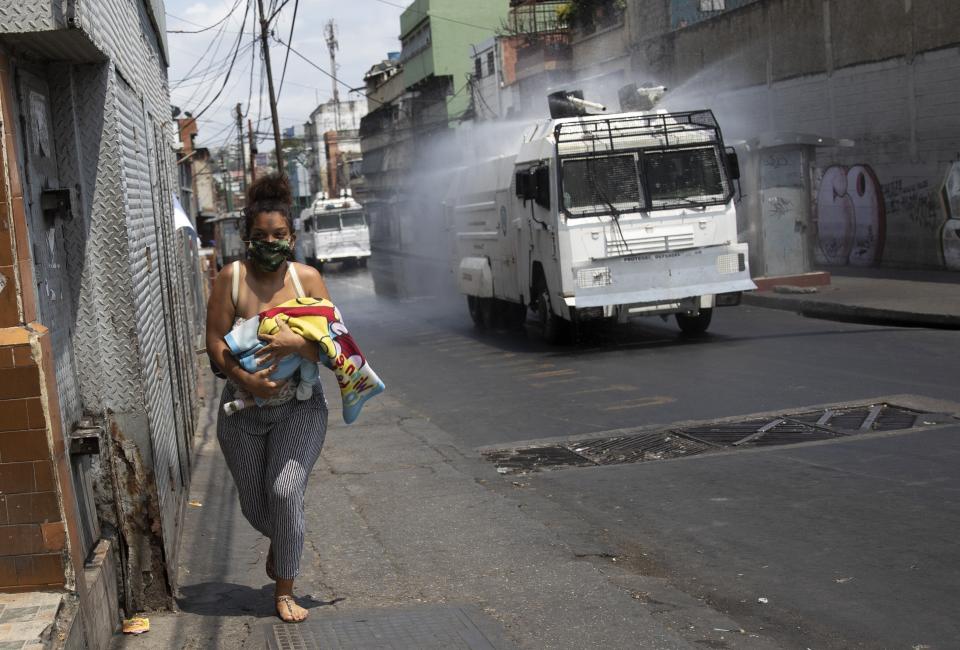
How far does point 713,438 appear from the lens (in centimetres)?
861

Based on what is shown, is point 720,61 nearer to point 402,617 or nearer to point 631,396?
point 631,396

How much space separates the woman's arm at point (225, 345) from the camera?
464 centimetres

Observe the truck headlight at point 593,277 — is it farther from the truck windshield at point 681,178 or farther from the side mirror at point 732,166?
the side mirror at point 732,166

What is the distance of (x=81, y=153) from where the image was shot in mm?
4793

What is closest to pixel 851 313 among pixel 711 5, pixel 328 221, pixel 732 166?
pixel 732 166

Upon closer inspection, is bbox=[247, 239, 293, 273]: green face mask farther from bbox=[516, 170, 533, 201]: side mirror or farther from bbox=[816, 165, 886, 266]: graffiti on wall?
bbox=[816, 165, 886, 266]: graffiti on wall

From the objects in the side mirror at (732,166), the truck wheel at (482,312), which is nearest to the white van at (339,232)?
the truck wheel at (482,312)

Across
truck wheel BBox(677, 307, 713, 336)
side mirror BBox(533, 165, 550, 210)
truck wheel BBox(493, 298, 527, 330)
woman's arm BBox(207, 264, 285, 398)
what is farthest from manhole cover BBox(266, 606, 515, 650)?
truck wheel BBox(493, 298, 527, 330)

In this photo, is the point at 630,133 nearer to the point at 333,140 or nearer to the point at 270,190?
the point at 270,190

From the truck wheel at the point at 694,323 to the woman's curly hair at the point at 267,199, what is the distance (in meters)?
11.1

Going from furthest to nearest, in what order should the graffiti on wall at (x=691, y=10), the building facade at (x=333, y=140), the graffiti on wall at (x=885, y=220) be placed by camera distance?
the building facade at (x=333, y=140), the graffiti on wall at (x=691, y=10), the graffiti on wall at (x=885, y=220)

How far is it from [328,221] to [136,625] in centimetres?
4329

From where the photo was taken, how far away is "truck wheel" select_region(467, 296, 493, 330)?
18875mm

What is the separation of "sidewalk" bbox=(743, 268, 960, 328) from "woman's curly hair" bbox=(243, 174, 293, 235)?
1233 cm
